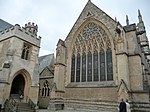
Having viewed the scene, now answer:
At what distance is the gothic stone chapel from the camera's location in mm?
11297

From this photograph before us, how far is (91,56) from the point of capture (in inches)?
568

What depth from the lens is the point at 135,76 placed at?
11156mm

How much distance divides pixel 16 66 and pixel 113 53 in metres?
9.80

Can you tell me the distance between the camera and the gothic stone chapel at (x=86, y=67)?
37.1ft

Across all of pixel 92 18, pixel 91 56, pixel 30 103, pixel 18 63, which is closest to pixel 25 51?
pixel 18 63

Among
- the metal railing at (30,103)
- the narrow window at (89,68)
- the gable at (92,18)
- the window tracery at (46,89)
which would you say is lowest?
the metal railing at (30,103)

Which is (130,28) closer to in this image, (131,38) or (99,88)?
(131,38)

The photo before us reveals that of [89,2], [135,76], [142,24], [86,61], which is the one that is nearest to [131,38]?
[135,76]

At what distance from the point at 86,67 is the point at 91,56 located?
1.31 m

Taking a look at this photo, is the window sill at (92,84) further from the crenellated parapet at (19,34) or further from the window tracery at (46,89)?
the crenellated parapet at (19,34)

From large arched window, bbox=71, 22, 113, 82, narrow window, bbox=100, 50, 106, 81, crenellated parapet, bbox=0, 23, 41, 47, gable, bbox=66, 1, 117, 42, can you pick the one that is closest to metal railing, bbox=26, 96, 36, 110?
large arched window, bbox=71, 22, 113, 82

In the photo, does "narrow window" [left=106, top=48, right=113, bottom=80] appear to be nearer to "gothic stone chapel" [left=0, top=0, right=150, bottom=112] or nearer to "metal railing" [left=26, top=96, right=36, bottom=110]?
"gothic stone chapel" [left=0, top=0, right=150, bottom=112]

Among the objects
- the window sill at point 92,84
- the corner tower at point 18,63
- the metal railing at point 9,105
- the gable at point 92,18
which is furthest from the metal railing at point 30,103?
the gable at point 92,18

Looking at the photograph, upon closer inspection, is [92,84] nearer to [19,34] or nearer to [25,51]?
[25,51]
